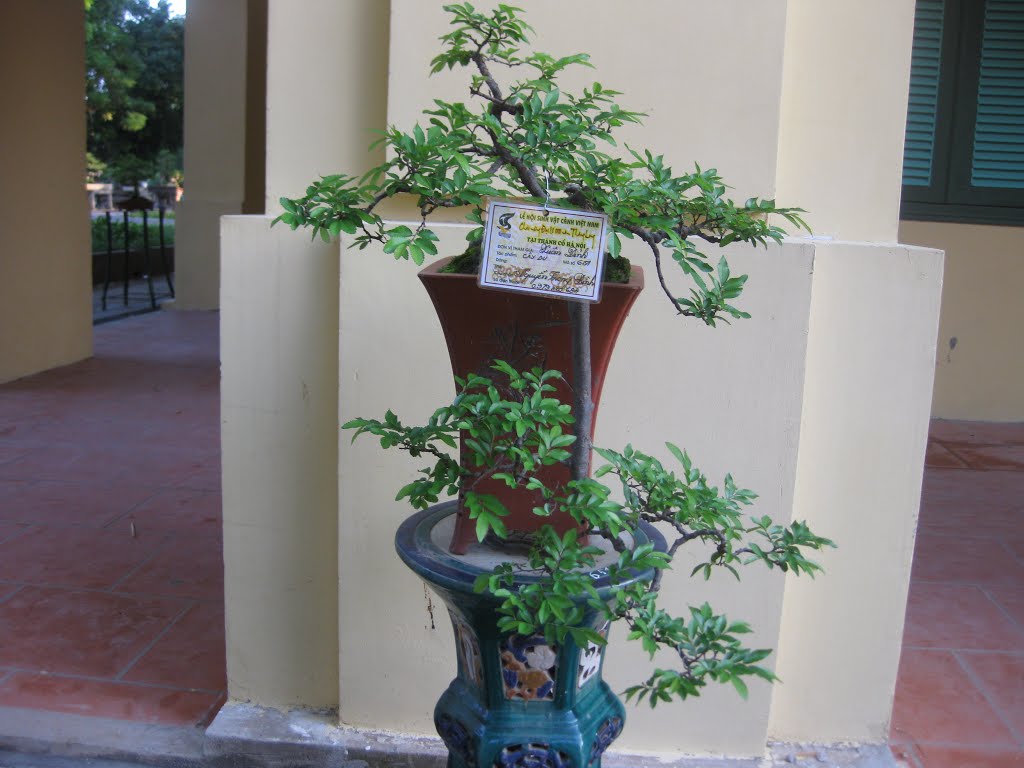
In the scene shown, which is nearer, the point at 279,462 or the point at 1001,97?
the point at 279,462

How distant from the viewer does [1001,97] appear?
593 centimetres

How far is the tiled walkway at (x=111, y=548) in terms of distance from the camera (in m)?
2.82

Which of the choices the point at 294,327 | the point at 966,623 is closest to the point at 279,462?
the point at 294,327

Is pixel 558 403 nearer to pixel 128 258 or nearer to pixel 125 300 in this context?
pixel 125 300

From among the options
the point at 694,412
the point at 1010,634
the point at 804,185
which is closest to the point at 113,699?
the point at 694,412

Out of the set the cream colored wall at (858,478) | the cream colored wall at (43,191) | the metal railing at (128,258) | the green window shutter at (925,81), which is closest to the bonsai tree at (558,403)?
the cream colored wall at (858,478)

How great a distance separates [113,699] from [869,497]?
2.02 meters

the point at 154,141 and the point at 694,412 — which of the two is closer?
the point at 694,412

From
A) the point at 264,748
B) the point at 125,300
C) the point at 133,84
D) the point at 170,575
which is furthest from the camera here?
the point at 133,84

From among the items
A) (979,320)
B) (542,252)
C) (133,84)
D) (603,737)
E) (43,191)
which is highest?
(133,84)

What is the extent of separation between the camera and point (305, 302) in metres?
2.44

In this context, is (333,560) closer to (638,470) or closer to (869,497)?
(638,470)

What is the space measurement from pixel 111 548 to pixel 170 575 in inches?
15.0

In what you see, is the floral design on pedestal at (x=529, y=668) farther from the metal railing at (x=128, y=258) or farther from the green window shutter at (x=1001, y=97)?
the metal railing at (x=128, y=258)
